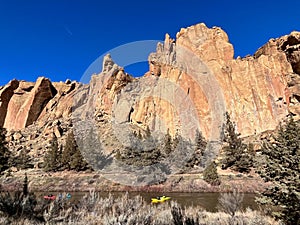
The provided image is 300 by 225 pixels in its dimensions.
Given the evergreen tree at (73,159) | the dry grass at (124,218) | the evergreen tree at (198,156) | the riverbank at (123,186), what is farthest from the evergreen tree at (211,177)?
the dry grass at (124,218)

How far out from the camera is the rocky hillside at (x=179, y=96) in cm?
6712

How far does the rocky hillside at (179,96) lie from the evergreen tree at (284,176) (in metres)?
55.6

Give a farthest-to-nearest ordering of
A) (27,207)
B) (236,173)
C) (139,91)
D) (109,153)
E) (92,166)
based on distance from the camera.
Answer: (139,91) < (109,153) < (92,166) < (236,173) < (27,207)

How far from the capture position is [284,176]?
333 inches

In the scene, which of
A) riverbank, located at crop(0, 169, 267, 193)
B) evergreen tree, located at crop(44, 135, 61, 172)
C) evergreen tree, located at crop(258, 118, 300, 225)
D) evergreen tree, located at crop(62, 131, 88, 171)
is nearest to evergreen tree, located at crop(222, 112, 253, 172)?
riverbank, located at crop(0, 169, 267, 193)

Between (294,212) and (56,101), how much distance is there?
107m

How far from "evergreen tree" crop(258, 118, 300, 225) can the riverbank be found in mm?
25075

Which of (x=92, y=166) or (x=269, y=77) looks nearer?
(x=92, y=166)

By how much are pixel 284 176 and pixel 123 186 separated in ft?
106

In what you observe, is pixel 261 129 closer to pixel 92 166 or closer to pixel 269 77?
pixel 269 77

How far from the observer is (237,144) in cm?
4503

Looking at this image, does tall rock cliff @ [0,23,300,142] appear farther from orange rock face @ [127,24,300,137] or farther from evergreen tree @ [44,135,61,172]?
evergreen tree @ [44,135,61,172]

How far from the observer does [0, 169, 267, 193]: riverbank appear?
3512cm

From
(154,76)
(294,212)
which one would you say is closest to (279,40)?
(154,76)
